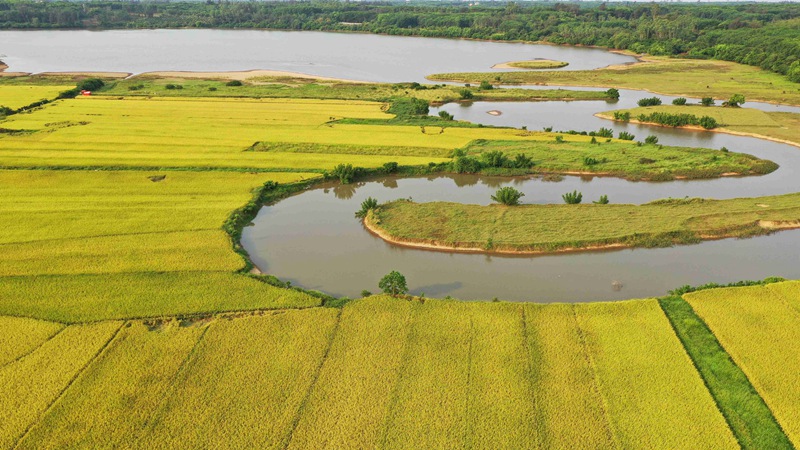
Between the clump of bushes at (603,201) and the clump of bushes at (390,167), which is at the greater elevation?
the clump of bushes at (390,167)

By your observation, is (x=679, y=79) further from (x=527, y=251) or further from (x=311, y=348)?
(x=311, y=348)

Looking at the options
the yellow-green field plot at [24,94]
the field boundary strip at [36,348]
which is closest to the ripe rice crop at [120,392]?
the field boundary strip at [36,348]

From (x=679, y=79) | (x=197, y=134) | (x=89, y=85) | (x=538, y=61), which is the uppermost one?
(x=538, y=61)

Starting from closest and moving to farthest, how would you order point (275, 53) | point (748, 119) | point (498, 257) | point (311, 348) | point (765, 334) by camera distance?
point (311, 348) → point (765, 334) → point (498, 257) → point (748, 119) → point (275, 53)

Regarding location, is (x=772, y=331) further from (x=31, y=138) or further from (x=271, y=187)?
(x=31, y=138)

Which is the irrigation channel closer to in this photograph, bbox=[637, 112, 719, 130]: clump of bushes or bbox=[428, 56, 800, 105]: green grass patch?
bbox=[637, 112, 719, 130]: clump of bushes

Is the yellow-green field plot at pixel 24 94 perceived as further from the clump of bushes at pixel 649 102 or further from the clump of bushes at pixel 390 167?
the clump of bushes at pixel 649 102

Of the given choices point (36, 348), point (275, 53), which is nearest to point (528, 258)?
point (36, 348)

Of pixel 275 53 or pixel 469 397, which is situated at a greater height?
pixel 275 53
